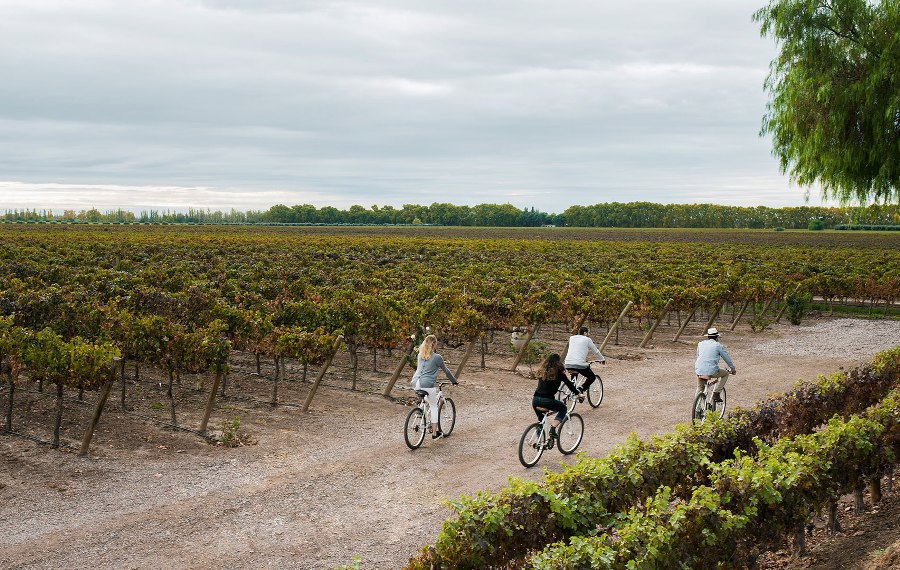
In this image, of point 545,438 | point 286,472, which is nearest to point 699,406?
point 545,438

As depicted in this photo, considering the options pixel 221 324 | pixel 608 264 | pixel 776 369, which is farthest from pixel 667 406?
pixel 608 264

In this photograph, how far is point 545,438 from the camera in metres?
15.0

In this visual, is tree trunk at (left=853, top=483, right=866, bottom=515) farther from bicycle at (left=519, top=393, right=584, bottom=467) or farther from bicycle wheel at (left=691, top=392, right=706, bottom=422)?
bicycle wheel at (left=691, top=392, right=706, bottom=422)

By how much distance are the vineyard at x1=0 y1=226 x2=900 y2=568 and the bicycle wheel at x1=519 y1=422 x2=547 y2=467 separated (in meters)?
1.38

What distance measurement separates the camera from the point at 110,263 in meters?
45.9

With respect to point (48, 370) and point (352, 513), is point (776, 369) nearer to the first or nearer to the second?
point (352, 513)

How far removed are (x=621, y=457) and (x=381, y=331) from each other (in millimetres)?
13884

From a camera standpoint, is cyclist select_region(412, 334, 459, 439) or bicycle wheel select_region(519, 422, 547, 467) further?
cyclist select_region(412, 334, 459, 439)

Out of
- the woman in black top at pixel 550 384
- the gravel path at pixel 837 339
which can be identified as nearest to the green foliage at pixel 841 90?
the gravel path at pixel 837 339

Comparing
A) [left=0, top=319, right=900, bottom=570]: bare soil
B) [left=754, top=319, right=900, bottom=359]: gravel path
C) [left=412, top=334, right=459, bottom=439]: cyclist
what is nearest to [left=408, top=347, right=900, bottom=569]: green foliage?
[left=0, top=319, right=900, bottom=570]: bare soil

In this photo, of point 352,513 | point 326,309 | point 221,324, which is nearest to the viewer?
point 352,513

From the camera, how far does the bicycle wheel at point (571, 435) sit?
1559cm

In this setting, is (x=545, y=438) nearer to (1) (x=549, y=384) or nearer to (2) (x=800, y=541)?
(1) (x=549, y=384)

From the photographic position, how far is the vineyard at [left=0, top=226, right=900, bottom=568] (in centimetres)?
883
